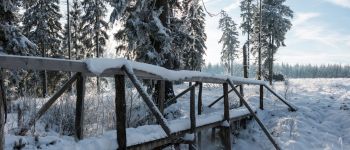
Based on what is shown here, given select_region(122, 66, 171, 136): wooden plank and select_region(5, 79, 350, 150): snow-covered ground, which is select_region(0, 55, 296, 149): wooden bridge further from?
select_region(5, 79, 350, 150): snow-covered ground

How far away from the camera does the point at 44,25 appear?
3039 centimetres

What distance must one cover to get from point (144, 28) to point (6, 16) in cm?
491

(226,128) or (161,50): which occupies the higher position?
(161,50)

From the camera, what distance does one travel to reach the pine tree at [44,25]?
30.3m

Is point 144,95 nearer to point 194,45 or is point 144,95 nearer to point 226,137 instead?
point 226,137

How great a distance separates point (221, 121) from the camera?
9203mm

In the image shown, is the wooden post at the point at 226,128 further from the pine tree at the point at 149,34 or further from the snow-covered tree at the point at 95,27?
the snow-covered tree at the point at 95,27

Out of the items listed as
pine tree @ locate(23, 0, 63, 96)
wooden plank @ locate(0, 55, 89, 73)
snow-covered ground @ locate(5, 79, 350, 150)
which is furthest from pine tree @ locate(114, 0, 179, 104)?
pine tree @ locate(23, 0, 63, 96)

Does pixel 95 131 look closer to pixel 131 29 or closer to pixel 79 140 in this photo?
pixel 79 140

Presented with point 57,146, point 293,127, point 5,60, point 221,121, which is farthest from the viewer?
point 293,127

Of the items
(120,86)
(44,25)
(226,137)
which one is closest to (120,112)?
(120,86)

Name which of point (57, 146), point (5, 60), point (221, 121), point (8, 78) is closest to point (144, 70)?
point (57, 146)

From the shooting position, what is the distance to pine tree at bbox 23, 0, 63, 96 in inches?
1192

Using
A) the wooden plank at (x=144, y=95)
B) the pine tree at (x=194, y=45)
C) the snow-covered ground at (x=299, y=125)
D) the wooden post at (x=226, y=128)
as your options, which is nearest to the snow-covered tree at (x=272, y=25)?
the pine tree at (x=194, y=45)
